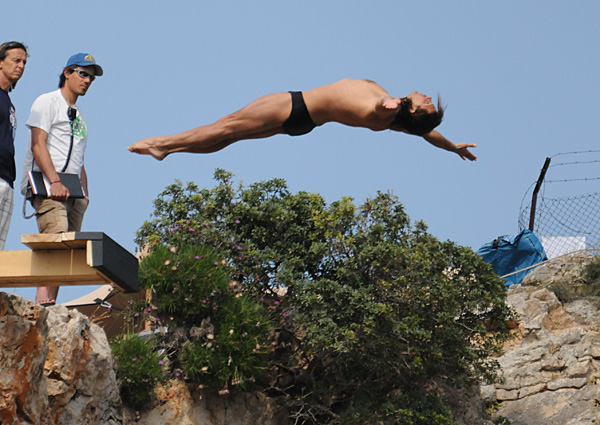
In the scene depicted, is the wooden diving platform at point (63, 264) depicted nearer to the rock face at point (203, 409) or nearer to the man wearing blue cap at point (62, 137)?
the man wearing blue cap at point (62, 137)

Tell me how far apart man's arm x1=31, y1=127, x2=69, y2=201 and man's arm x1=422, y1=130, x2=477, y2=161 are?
11.8ft

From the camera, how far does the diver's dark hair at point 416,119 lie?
27.0 ft

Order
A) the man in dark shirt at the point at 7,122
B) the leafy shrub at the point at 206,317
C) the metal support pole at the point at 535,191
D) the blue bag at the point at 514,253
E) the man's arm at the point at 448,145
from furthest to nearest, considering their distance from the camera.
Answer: the blue bag at the point at 514,253, the metal support pole at the point at 535,191, the leafy shrub at the point at 206,317, the man's arm at the point at 448,145, the man in dark shirt at the point at 7,122

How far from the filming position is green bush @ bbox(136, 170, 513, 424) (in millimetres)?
10609

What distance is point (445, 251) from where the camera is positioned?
38.2ft

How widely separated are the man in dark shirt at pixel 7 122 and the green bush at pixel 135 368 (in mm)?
3705

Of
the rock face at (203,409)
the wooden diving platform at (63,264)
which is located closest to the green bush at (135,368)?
the rock face at (203,409)

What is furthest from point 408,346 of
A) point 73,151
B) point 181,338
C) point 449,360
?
point 73,151

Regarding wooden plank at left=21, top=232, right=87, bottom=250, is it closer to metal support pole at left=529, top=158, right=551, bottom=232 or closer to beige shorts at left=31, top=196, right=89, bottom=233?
beige shorts at left=31, top=196, right=89, bottom=233

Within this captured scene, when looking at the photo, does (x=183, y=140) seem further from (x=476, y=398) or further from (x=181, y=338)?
(x=476, y=398)

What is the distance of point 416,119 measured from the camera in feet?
27.2

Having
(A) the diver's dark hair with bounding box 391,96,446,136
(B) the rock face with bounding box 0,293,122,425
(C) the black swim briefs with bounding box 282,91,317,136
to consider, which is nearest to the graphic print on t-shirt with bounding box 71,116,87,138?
(B) the rock face with bounding box 0,293,122,425

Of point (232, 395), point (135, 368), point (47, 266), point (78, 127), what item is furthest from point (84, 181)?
point (232, 395)

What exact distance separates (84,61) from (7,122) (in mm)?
1048
